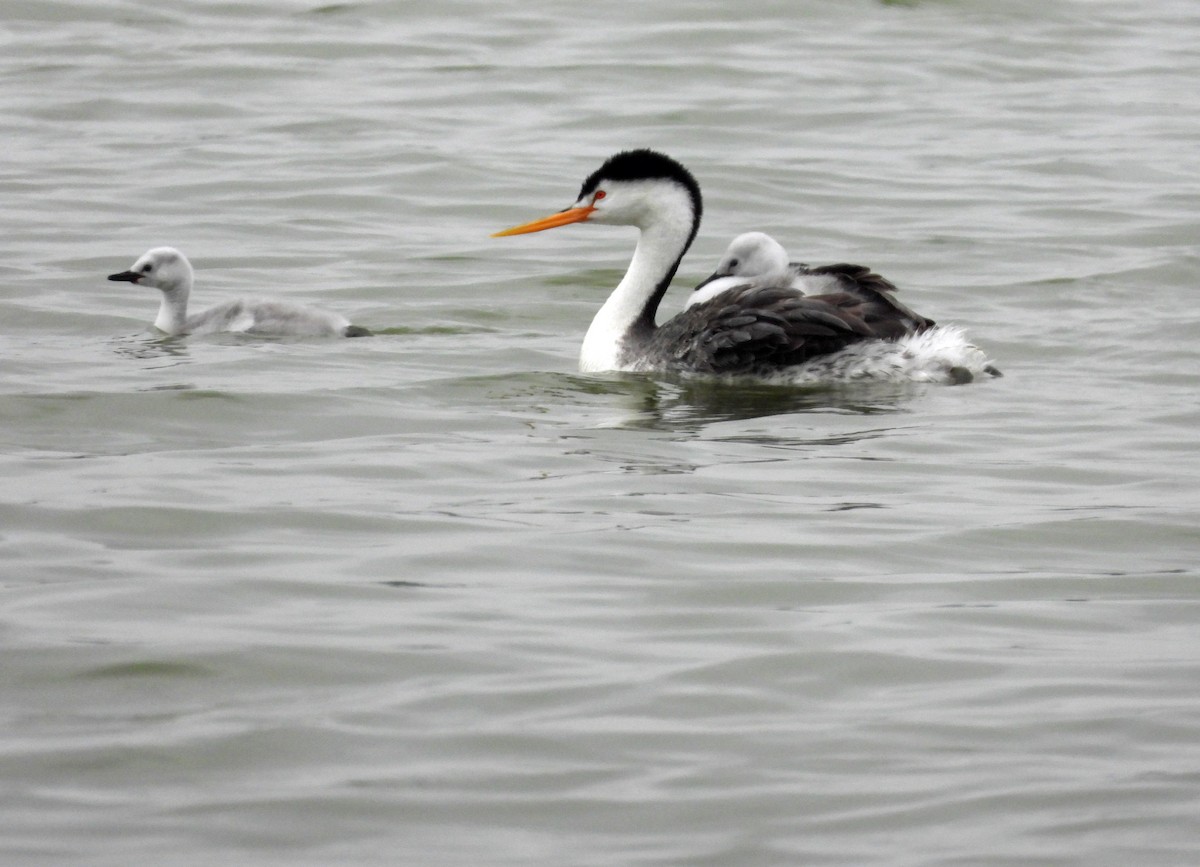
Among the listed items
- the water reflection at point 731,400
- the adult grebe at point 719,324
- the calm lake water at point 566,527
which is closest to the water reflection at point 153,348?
the calm lake water at point 566,527

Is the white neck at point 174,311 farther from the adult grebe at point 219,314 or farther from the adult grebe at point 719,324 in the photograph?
the adult grebe at point 719,324

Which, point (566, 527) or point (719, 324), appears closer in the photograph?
point (566, 527)

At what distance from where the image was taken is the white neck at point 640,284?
30.6 ft

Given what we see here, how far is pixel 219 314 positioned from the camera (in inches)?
387

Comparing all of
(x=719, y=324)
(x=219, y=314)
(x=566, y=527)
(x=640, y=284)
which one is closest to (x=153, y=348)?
(x=219, y=314)

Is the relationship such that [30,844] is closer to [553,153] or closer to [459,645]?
[459,645]

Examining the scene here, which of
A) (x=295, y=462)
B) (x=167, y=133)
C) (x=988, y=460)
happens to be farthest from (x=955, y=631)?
(x=167, y=133)

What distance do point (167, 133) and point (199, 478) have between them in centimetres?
877

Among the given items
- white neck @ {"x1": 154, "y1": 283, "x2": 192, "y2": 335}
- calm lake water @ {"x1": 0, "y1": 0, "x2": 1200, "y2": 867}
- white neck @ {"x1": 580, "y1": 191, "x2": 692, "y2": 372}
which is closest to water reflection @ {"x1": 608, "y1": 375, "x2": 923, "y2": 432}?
calm lake water @ {"x1": 0, "y1": 0, "x2": 1200, "y2": 867}

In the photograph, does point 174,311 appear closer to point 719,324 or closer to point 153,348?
point 153,348

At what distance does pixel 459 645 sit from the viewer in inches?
205

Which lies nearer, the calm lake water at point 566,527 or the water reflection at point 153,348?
the calm lake water at point 566,527

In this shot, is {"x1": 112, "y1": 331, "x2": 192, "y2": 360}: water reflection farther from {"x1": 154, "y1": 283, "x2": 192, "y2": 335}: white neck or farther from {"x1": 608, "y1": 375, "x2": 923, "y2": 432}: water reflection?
{"x1": 608, "y1": 375, "x2": 923, "y2": 432}: water reflection

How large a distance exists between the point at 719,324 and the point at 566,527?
271 cm
